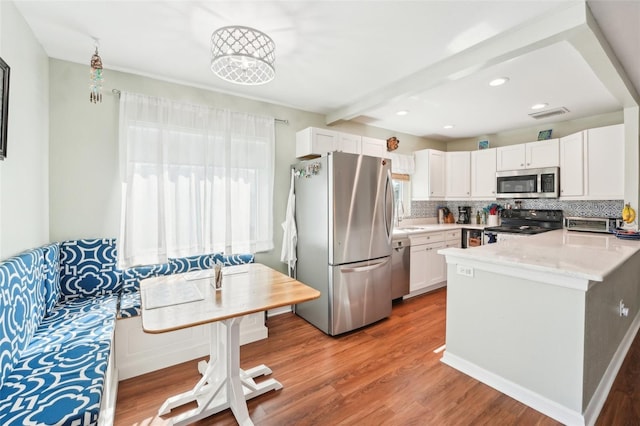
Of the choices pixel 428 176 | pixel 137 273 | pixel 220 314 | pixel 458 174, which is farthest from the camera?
A: pixel 458 174

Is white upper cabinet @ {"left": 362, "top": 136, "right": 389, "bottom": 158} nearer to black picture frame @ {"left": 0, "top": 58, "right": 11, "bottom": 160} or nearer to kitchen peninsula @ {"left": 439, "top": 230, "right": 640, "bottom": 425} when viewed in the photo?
kitchen peninsula @ {"left": 439, "top": 230, "right": 640, "bottom": 425}

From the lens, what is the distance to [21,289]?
160 centimetres

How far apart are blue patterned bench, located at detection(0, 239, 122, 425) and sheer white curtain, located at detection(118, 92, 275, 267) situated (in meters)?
0.31

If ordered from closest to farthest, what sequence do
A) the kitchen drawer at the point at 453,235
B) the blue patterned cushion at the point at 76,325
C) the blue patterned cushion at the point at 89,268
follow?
the blue patterned cushion at the point at 76,325
the blue patterned cushion at the point at 89,268
the kitchen drawer at the point at 453,235

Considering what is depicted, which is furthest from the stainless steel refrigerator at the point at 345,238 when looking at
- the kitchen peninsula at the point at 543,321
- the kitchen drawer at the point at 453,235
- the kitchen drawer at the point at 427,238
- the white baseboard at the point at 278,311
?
the kitchen drawer at the point at 453,235

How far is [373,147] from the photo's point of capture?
3.96 meters

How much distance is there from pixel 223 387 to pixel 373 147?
318 centimetres

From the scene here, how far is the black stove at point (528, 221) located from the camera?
13.4 ft

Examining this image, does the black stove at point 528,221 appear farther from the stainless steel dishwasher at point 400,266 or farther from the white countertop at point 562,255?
the stainless steel dishwasher at point 400,266

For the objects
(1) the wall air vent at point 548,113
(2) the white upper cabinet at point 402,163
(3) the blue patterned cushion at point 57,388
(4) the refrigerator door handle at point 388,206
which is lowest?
(3) the blue patterned cushion at point 57,388

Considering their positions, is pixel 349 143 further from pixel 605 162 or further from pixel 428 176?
pixel 605 162

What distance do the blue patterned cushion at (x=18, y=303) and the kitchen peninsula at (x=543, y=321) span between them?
2645 millimetres

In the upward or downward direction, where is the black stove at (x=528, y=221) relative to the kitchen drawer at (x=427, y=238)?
upward

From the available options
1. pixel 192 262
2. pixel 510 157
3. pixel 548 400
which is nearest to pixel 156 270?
pixel 192 262
